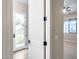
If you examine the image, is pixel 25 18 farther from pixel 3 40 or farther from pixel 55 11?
pixel 3 40

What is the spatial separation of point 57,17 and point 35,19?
Result: 71 cm

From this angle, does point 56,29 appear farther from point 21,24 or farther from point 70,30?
point 21,24

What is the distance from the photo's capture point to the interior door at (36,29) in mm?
2459

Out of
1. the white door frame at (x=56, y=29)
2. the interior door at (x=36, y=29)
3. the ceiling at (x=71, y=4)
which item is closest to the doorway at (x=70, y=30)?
the ceiling at (x=71, y=4)

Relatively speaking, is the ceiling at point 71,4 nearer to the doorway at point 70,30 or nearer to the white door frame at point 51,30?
the doorway at point 70,30

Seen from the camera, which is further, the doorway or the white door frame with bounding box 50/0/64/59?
the white door frame with bounding box 50/0/64/59

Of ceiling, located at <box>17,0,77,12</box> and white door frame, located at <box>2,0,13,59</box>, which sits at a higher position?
ceiling, located at <box>17,0,77,12</box>

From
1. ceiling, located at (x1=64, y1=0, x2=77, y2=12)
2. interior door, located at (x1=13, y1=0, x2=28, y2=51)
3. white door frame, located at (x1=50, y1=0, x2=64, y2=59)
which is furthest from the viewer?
interior door, located at (x1=13, y1=0, x2=28, y2=51)

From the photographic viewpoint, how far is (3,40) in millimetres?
1657

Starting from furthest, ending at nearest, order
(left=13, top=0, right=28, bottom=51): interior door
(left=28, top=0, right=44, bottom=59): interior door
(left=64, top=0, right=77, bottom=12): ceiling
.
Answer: (left=28, top=0, right=44, bottom=59): interior door → (left=13, top=0, right=28, bottom=51): interior door → (left=64, top=0, right=77, bottom=12): ceiling

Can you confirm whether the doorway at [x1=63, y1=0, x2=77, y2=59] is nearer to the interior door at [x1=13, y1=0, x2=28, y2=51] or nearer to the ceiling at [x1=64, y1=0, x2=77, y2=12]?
the ceiling at [x1=64, y1=0, x2=77, y2=12]

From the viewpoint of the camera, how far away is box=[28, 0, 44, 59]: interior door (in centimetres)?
246

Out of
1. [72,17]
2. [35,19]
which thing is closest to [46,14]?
[35,19]

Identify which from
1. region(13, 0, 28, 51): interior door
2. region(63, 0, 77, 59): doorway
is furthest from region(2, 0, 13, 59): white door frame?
region(63, 0, 77, 59): doorway
